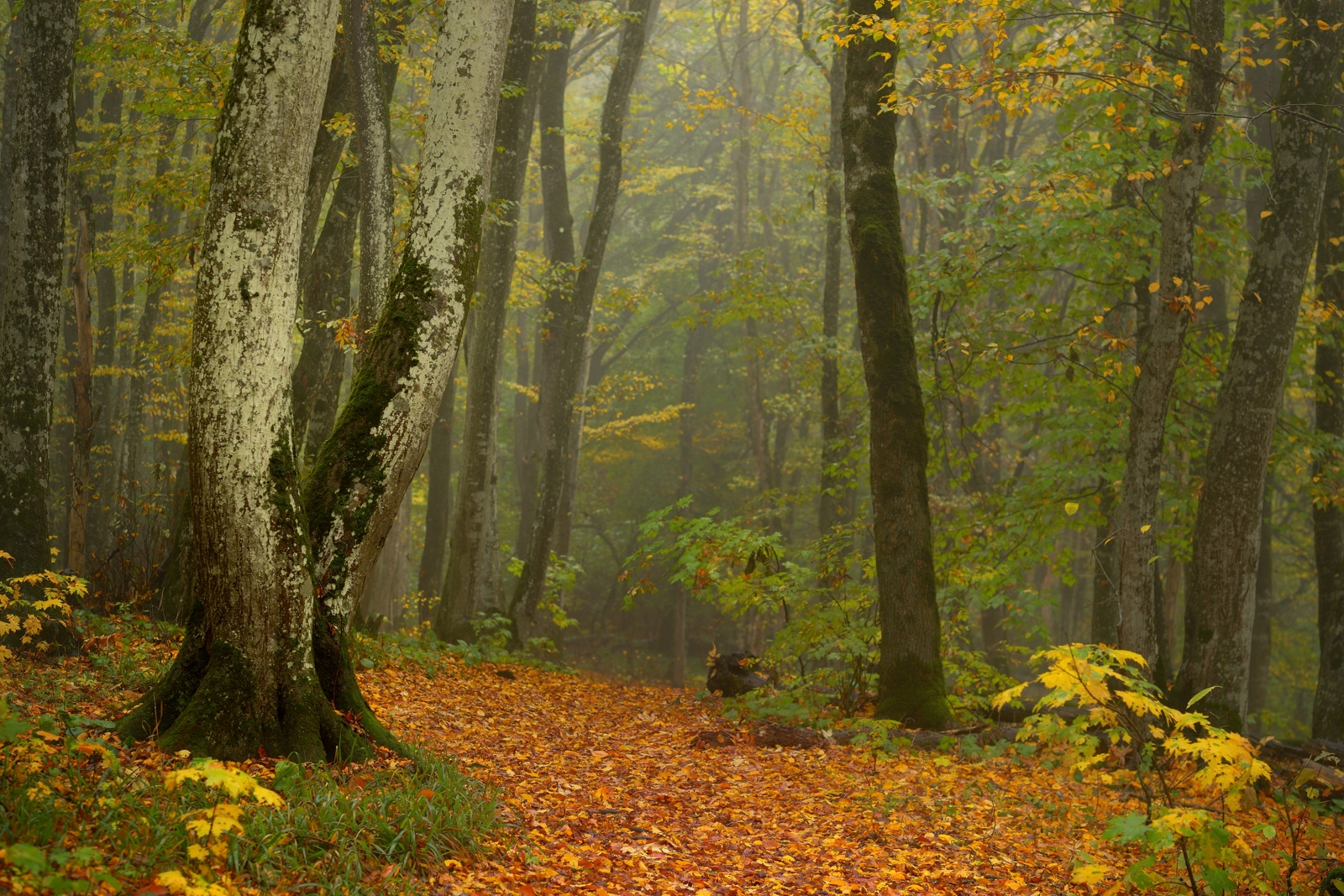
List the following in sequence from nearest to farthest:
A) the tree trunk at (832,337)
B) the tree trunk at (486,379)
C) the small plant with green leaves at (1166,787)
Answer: the small plant with green leaves at (1166,787) → the tree trunk at (486,379) → the tree trunk at (832,337)

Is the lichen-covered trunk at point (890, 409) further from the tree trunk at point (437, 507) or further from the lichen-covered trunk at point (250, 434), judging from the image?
the tree trunk at point (437, 507)

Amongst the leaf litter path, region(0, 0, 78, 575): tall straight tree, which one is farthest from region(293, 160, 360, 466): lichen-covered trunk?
the leaf litter path

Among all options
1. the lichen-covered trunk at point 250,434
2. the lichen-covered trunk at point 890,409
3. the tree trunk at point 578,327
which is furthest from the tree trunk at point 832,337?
the lichen-covered trunk at point 250,434

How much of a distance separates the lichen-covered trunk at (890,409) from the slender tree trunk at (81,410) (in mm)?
7664

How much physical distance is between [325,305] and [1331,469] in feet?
37.4

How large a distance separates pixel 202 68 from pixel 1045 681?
10048mm

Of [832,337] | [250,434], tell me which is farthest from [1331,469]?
[250,434]

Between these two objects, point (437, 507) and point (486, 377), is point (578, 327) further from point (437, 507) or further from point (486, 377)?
point (437, 507)

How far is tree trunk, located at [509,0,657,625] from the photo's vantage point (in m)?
13.3

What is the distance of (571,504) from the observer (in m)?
17.7

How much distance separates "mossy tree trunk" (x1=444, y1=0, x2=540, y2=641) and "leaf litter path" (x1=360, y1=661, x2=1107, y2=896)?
11.4 feet

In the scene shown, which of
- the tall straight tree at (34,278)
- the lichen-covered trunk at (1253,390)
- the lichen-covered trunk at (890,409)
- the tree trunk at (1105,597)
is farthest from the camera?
the tree trunk at (1105,597)

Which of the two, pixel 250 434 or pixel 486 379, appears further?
pixel 486 379

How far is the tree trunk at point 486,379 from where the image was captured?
39.5 ft
